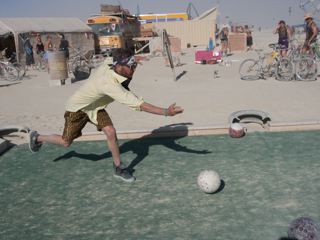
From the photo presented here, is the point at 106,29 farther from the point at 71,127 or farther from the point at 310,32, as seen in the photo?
the point at 71,127

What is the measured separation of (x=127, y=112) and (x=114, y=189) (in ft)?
14.4

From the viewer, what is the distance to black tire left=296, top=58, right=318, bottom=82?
1140 cm

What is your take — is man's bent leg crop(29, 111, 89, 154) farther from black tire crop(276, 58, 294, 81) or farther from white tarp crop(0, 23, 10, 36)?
white tarp crop(0, 23, 10, 36)

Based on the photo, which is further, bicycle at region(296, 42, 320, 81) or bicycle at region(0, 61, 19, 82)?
bicycle at region(0, 61, 19, 82)

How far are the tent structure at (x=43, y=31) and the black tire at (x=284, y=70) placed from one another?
11.5 metres

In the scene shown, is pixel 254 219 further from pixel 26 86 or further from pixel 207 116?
pixel 26 86

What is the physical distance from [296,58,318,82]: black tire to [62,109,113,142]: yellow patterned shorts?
895 centimetres

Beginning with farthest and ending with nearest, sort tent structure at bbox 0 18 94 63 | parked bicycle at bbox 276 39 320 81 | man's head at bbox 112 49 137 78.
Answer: tent structure at bbox 0 18 94 63 → parked bicycle at bbox 276 39 320 81 → man's head at bbox 112 49 137 78

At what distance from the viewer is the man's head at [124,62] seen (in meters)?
4.02

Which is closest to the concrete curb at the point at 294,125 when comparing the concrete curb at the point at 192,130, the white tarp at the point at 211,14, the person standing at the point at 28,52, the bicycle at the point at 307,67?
the concrete curb at the point at 192,130

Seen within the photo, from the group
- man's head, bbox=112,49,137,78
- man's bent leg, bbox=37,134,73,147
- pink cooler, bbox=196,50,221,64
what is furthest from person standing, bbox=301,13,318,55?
man's bent leg, bbox=37,134,73,147

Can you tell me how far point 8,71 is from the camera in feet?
52.3

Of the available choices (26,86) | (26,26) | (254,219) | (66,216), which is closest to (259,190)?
(254,219)

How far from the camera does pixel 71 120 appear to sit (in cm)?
464
